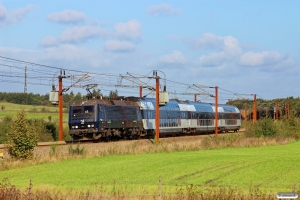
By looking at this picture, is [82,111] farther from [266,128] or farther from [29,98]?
[29,98]

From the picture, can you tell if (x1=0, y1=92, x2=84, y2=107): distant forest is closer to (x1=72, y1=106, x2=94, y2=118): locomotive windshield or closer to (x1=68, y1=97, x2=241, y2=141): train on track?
(x1=68, y1=97, x2=241, y2=141): train on track

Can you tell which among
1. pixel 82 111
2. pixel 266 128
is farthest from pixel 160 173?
pixel 266 128

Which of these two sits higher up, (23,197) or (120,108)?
(120,108)

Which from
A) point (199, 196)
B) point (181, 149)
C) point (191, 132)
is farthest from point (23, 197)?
point (191, 132)

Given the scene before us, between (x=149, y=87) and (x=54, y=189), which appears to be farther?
(x=149, y=87)

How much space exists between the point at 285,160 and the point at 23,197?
20.3m

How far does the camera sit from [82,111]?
50.1m

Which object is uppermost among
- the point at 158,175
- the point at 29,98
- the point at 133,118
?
the point at 29,98

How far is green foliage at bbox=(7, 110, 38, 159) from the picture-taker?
35.5 m

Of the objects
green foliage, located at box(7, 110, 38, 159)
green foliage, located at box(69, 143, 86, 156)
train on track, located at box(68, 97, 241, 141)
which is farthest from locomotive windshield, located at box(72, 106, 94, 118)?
green foliage, located at box(7, 110, 38, 159)

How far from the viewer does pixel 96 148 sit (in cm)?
4266

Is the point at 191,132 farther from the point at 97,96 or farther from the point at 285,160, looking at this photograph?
the point at 285,160

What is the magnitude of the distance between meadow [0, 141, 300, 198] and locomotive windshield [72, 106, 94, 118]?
38.6 ft

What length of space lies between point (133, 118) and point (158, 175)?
1090 inches
